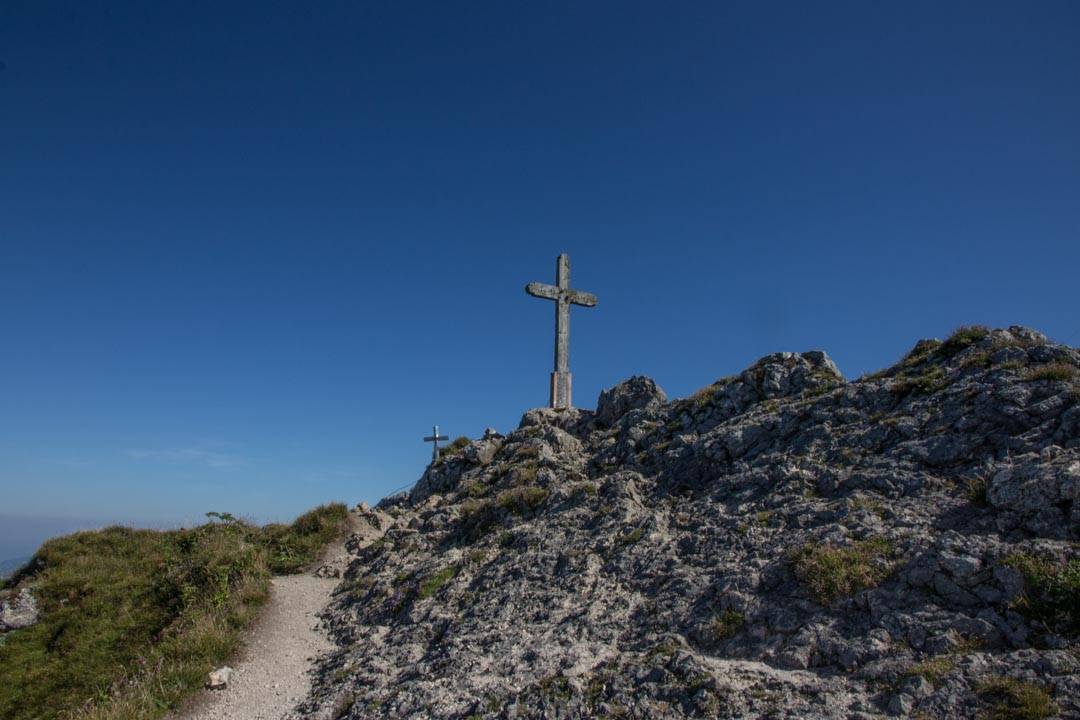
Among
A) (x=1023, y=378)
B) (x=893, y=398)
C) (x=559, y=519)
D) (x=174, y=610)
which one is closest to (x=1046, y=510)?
(x=1023, y=378)

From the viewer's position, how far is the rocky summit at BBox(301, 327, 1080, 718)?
8586mm

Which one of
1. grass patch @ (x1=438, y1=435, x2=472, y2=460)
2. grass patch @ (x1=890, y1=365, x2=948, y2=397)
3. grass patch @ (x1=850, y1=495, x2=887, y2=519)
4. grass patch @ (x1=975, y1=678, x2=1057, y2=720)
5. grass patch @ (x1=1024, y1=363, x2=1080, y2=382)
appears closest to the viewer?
grass patch @ (x1=975, y1=678, x2=1057, y2=720)

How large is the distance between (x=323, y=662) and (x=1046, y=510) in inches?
565

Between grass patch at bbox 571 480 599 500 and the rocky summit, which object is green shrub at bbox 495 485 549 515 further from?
grass patch at bbox 571 480 599 500

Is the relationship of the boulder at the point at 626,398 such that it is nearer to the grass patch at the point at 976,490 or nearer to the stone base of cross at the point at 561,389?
the stone base of cross at the point at 561,389

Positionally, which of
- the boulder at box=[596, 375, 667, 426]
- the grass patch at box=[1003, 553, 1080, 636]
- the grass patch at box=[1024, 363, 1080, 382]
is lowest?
the grass patch at box=[1003, 553, 1080, 636]

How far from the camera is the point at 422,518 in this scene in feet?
72.1

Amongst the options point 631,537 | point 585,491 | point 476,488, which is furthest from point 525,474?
point 631,537

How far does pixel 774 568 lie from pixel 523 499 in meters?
9.30

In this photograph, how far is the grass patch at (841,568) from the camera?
398 inches

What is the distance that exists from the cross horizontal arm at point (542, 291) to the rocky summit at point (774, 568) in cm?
879

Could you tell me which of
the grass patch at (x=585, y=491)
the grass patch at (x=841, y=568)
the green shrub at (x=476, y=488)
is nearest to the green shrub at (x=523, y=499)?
the grass patch at (x=585, y=491)

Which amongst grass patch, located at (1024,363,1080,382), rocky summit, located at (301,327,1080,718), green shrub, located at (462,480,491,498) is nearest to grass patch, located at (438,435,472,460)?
green shrub, located at (462,480,491,498)

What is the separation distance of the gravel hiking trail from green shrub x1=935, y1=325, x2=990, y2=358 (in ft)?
57.0
